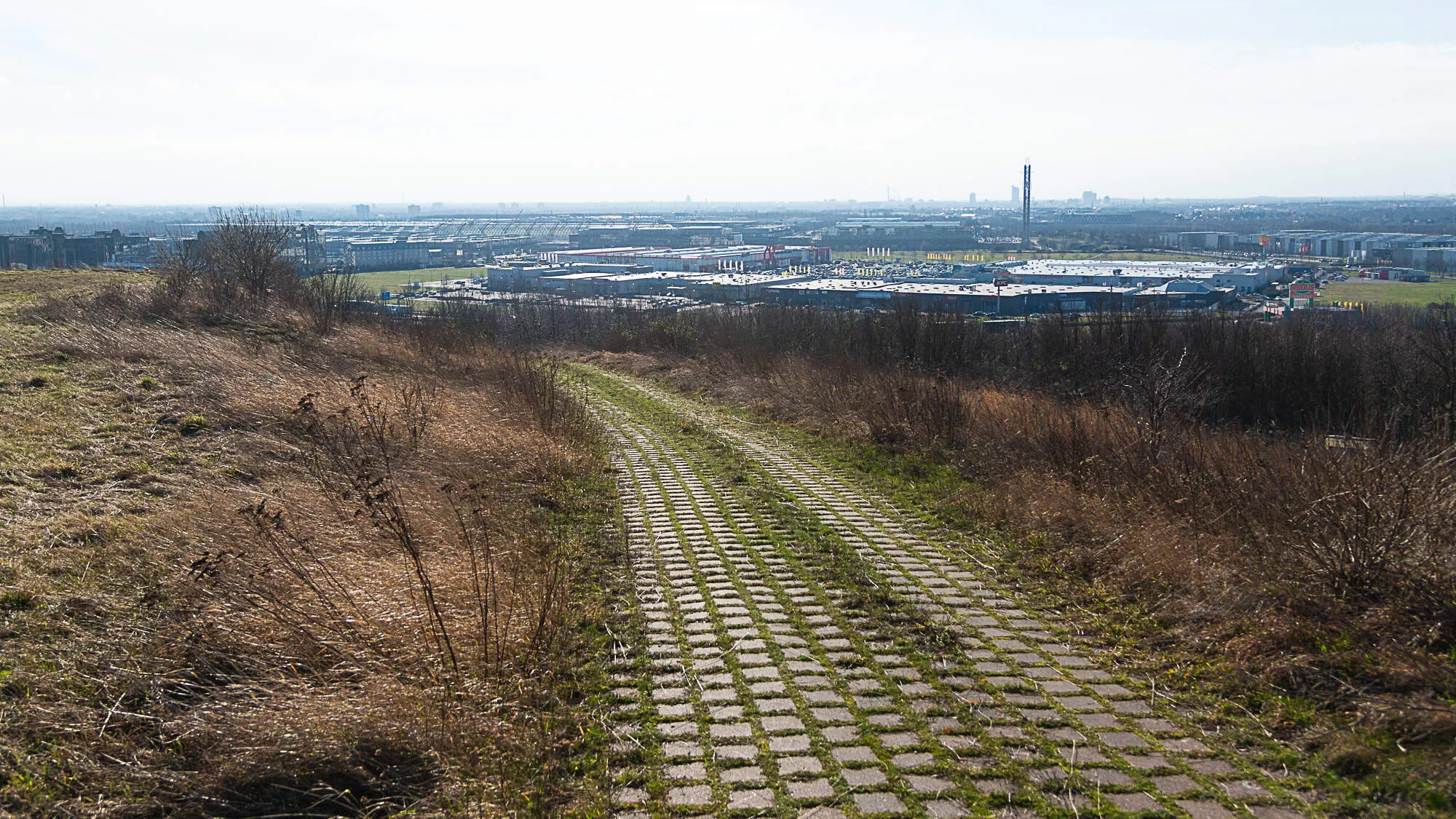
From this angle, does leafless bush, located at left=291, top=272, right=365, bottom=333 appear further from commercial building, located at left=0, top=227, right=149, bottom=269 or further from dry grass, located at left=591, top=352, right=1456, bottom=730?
commercial building, located at left=0, top=227, right=149, bottom=269

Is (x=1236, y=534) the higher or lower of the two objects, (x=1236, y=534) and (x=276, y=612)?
the lower

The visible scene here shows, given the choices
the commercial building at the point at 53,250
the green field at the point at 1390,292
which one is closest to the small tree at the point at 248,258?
the commercial building at the point at 53,250

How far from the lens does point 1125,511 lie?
8.27 m

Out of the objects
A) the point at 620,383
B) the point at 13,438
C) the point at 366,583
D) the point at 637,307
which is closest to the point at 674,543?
the point at 366,583

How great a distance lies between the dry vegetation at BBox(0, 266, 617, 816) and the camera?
407 centimetres

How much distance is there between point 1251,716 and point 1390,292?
222ft

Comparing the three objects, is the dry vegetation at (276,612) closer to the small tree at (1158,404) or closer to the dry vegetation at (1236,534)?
the dry vegetation at (1236,534)

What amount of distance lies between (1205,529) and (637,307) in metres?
41.6

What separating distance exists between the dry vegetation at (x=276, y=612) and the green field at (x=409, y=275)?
176 ft

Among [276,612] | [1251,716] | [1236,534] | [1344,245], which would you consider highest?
[1344,245]

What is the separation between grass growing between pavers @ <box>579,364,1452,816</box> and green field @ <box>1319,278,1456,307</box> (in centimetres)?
5147

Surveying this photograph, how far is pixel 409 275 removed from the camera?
79125mm

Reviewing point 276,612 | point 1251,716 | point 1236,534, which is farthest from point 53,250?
point 1251,716

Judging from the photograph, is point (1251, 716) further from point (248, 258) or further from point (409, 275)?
point (409, 275)
